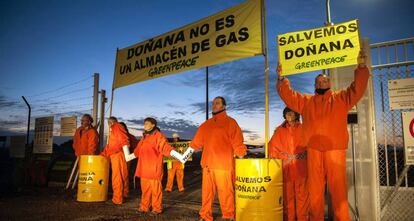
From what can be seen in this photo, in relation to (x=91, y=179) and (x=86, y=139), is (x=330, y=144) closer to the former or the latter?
(x=91, y=179)

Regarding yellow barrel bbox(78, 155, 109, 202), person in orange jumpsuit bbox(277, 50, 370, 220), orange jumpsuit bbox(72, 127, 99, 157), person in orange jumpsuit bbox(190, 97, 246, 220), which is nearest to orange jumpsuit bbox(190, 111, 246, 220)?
person in orange jumpsuit bbox(190, 97, 246, 220)

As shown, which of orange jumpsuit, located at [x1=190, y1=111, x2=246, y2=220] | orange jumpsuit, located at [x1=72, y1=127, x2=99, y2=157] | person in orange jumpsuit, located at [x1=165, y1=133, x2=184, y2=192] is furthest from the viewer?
person in orange jumpsuit, located at [x1=165, y1=133, x2=184, y2=192]

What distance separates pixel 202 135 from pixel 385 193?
3.09 metres

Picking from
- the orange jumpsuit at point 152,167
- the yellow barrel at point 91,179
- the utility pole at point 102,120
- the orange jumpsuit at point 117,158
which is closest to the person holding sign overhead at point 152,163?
the orange jumpsuit at point 152,167

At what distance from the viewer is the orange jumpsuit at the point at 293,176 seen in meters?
5.10

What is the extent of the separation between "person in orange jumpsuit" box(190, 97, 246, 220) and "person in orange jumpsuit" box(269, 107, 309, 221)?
71cm

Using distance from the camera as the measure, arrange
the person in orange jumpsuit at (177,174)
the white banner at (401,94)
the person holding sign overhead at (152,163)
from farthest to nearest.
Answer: the person in orange jumpsuit at (177,174)
the person holding sign overhead at (152,163)
the white banner at (401,94)

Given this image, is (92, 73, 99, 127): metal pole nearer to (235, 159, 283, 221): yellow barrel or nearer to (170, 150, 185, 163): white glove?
(170, 150, 185, 163): white glove

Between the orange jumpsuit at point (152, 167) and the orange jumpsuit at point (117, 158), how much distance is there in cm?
116

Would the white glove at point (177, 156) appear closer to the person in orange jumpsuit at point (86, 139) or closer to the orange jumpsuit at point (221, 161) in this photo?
the orange jumpsuit at point (221, 161)

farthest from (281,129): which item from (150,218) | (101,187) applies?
(101,187)

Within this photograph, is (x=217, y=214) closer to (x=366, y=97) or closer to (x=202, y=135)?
(x=202, y=135)

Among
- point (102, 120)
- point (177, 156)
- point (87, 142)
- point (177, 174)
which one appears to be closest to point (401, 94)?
point (177, 156)

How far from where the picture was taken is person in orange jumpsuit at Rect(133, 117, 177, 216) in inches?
239
